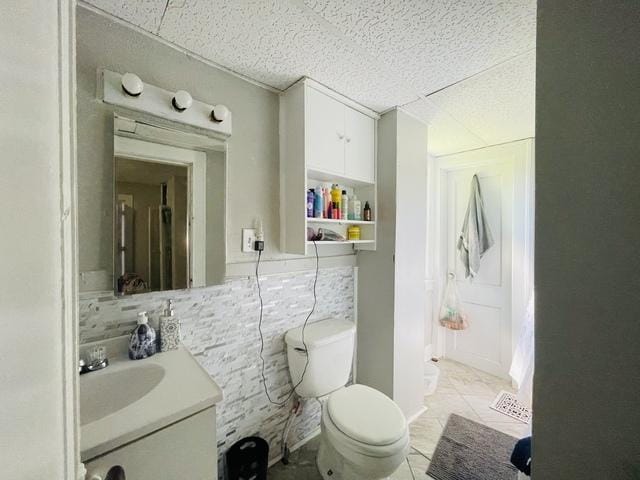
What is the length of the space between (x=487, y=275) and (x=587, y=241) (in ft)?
7.50

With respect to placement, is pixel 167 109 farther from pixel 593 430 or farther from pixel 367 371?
pixel 367 371

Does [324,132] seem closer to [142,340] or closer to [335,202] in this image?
[335,202]

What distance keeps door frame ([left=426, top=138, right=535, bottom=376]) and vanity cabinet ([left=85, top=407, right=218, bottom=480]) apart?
2.38 metres

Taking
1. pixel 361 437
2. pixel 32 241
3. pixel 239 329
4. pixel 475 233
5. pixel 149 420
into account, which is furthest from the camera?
pixel 475 233

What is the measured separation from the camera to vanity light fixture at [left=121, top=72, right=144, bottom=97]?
966mm

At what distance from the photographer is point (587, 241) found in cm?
49

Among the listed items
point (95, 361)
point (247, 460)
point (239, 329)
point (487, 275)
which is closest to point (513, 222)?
point (487, 275)

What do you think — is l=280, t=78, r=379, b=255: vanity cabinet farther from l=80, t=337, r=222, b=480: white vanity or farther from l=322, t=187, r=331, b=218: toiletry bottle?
l=80, t=337, r=222, b=480: white vanity

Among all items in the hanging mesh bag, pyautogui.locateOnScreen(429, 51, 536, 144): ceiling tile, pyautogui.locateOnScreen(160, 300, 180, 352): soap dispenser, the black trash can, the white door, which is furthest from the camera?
the hanging mesh bag

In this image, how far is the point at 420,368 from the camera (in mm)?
1917

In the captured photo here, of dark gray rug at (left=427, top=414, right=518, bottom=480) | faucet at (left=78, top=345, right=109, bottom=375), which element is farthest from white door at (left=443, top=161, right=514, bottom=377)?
faucet at (left=78, top=345, right=109, bottom=375)

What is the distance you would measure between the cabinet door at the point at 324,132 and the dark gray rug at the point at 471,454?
1823 mm

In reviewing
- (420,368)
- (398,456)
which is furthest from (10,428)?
(420,368)

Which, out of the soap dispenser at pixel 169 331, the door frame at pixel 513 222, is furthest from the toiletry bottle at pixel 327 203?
the door frame at pixel 513 222
